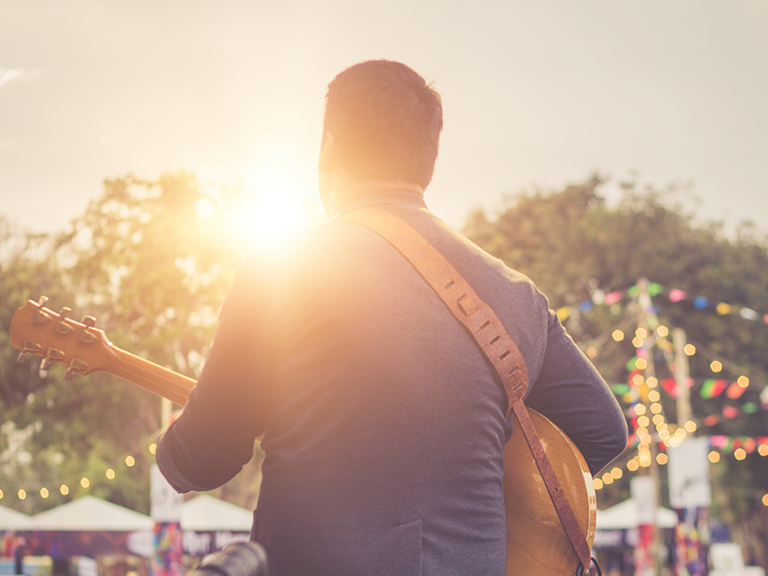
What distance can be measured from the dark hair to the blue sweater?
0.66 feet

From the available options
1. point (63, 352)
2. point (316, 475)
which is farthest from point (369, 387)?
point (63, 352)

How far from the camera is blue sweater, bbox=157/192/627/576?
1.28 meters

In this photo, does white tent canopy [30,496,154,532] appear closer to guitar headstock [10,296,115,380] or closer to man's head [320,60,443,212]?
guitar headstock [10,296,115,380]

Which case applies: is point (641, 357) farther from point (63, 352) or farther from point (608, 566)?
point (63, 352)

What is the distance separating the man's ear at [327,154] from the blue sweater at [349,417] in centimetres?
20

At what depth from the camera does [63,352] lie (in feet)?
6.56

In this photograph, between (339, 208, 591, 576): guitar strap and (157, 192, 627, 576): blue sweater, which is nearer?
(157, 192, 627, 576): blue sweater

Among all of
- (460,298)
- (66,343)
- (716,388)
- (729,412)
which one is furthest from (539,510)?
(716,388)

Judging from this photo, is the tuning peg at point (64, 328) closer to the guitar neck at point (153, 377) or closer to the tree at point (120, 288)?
the guitar neck at point (153, 377)

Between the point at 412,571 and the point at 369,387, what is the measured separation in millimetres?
316

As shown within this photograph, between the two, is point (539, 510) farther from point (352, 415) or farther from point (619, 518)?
point (619, 518)

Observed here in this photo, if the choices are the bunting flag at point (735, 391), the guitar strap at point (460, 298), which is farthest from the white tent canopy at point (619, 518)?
the guitar strap at point (460, 298)

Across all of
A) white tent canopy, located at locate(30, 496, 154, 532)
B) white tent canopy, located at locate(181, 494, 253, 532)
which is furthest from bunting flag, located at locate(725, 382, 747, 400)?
white tent canopy, located at locate(30, 496, 154, 532)

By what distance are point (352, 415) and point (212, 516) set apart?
55.3 feet
